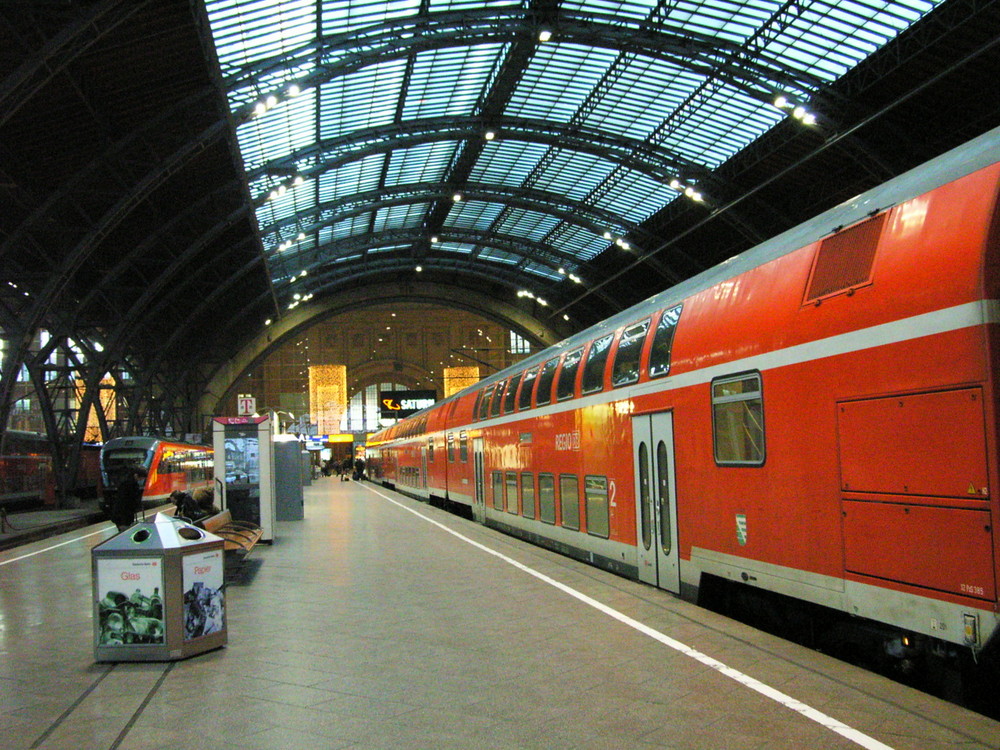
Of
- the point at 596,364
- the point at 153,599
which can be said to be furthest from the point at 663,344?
the point at 153,599

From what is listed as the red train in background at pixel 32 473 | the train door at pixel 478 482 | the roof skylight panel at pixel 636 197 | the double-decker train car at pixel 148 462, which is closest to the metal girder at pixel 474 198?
the roof skylight panel at pixel 636 197

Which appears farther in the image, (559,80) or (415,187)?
(415,187)

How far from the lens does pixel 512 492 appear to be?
62.1 ft

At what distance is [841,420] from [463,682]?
3.30m

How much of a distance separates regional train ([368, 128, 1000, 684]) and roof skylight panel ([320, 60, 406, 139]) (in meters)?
22.2

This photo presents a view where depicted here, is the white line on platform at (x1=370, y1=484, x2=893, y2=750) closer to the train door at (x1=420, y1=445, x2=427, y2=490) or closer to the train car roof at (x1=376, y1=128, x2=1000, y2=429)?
the train car roof at (x1=376, y1=128, x2=1000, y2=429)

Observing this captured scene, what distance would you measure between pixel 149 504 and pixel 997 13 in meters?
32.3

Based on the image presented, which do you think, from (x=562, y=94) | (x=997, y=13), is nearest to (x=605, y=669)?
(x=997, y=13)

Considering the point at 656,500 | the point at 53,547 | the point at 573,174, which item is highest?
the point at 573,174

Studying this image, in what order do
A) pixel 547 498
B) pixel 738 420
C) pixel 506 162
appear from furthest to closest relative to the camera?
pixel 506 162 → pixel 547 498 → pixel 738 420

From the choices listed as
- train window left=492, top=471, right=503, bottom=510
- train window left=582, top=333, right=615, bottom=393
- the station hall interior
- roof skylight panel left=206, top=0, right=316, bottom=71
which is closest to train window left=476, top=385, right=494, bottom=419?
the station hall interior

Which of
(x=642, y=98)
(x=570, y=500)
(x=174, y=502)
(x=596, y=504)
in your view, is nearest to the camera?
(x=596, y=504)

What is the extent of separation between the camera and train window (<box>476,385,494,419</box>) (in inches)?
843

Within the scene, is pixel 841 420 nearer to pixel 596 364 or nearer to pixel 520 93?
pixel 596 364
